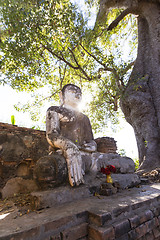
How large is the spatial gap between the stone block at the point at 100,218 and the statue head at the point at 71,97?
6.68 feet

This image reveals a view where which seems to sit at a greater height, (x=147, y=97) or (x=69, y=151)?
(x=147, y=97)

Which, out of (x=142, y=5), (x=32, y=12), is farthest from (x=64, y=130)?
(x=142, y=5)

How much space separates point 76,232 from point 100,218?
0.83ft

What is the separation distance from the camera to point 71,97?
302 centimetres

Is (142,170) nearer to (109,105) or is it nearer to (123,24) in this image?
(109,105)

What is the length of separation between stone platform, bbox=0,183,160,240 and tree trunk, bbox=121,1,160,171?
2.87 m

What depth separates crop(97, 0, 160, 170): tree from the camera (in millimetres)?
4715

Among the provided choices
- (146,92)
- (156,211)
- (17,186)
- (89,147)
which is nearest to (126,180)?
(156,211)

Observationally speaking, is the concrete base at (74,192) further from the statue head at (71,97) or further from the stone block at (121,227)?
the statue head at (71,97)

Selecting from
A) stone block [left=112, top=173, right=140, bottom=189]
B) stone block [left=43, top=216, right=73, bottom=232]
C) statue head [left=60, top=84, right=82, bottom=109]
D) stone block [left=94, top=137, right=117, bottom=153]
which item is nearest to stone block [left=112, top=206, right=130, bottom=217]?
stone block [left=43, top=216, right=73, bottom=232]

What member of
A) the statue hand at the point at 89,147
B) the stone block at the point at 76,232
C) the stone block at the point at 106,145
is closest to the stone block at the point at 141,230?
the stone block at the point at 76,232

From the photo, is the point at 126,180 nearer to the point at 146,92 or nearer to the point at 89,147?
the point at 89,147

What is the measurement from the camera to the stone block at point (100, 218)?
1.35 metres

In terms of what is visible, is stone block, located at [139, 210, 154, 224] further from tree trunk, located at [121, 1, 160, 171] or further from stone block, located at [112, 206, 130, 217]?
tree trunk, located at [121, 1, 160, 171]
